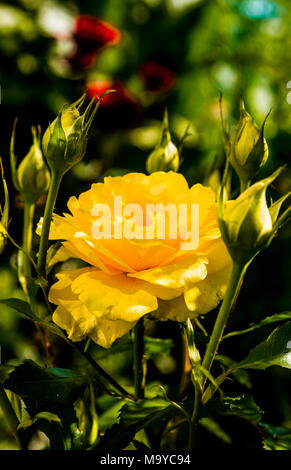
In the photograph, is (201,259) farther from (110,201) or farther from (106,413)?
(106,413)

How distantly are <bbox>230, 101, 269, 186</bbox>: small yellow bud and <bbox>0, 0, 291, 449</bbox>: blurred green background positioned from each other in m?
0.40

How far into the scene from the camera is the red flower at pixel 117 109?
108 centimetres

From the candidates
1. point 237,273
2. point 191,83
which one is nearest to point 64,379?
point 237,273

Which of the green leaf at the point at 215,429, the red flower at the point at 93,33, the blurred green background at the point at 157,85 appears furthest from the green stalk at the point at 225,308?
the red flower at the point at 93,33

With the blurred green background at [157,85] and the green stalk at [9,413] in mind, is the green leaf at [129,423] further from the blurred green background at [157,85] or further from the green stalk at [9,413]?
the blurred green background at [157,85]

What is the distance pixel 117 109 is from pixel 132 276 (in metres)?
0.83

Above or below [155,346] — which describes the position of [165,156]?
above

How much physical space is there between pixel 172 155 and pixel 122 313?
17 centimetres

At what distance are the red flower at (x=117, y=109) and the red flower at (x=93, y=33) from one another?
0.37ft

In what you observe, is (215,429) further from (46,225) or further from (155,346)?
(46,225)

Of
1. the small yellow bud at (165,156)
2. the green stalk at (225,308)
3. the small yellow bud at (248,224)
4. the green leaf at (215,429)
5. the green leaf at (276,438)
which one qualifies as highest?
the small yellow bud at (165,156)

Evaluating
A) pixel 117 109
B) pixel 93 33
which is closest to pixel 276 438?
pixel 117 109

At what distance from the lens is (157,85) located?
1249 millimetres

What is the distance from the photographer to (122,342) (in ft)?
1.34
